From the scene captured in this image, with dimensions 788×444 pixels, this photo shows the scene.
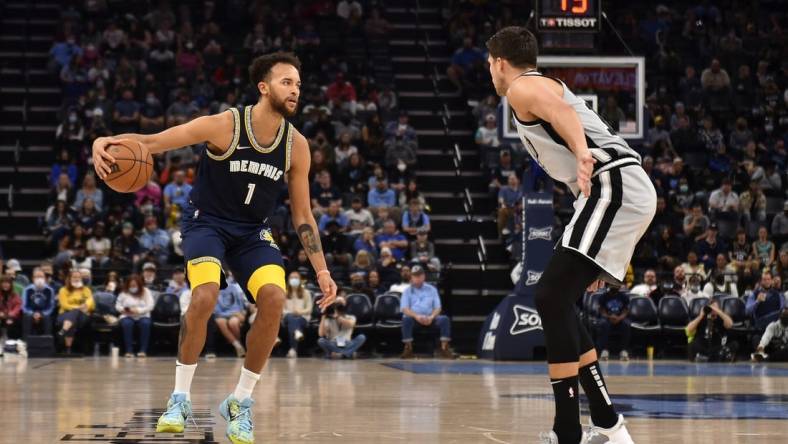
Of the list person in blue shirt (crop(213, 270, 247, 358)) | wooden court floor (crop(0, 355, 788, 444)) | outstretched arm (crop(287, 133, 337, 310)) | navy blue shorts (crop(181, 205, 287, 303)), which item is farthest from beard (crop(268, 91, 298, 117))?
person in blue shirt (crop(213, 270, 247, 358))

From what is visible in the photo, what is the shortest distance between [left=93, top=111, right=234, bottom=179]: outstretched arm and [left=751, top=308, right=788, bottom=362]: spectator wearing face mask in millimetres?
12514

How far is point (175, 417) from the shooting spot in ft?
21.7

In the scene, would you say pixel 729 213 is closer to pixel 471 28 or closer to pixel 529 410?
pixel 471 28

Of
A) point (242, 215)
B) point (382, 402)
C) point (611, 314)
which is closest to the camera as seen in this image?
point (242, 215)

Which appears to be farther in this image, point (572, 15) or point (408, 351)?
point (408, 351)

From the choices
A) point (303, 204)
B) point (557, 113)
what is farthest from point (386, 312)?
point (557, 113)

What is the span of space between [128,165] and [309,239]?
1242 mm

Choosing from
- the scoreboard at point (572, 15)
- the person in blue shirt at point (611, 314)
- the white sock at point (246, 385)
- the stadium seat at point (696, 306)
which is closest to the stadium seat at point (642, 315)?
the person in blue shirt at point (611, 314)

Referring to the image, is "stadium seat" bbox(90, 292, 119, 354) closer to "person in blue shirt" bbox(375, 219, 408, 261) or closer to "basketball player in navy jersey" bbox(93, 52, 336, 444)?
"person in blue shirt" bbox(375, 219, 408, 261)

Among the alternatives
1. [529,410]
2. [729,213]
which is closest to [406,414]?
[529,410]

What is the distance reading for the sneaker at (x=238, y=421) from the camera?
21.0 feet

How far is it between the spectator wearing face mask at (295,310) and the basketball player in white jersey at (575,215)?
477 inches

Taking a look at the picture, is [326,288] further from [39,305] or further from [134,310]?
[39,305]

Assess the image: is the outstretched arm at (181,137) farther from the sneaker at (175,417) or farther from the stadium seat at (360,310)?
the stadium seat at (360,310)
